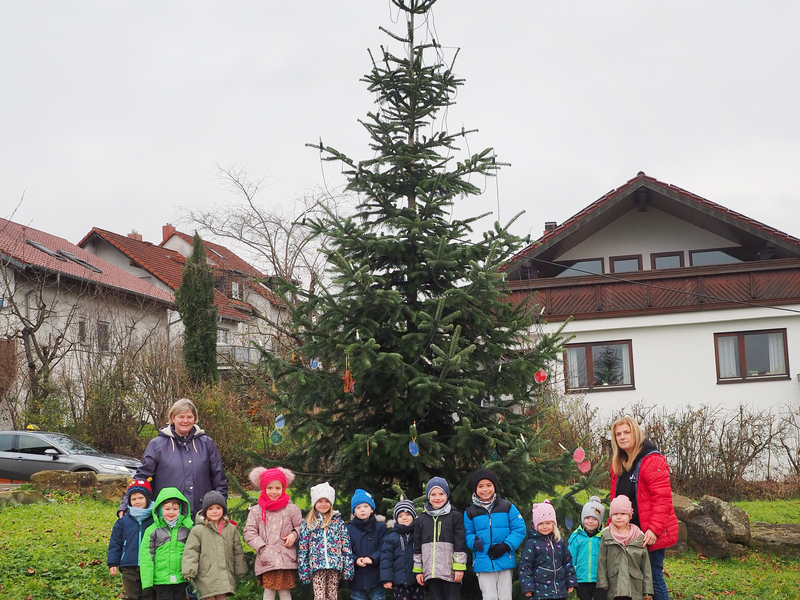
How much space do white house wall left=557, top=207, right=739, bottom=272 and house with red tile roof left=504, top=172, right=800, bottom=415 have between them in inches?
36.4

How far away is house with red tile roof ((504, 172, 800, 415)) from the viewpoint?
70.0ft

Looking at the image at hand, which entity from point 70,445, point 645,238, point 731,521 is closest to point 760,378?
point 645,238

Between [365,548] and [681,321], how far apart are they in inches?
669

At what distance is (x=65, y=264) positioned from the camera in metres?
31.0

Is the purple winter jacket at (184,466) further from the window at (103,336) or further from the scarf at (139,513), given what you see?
the window at (103,336)

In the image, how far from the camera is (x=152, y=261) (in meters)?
42.3

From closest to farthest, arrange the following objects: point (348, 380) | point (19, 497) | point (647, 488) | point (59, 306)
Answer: point (647, 488)
point (348, 380)
point (19, 497)
point (59, 306)

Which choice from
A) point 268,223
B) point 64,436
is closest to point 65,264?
point 268,223

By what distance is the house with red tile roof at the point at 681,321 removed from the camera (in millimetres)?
21344

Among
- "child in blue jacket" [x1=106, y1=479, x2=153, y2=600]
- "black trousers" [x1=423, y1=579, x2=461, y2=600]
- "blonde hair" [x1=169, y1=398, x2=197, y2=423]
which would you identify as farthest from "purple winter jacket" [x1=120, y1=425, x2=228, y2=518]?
"black trousers" [x1=423, y1=579, x2=461, y2=600]

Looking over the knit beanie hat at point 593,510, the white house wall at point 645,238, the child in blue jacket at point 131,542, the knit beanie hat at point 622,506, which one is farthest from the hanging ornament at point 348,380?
the white house wall at point 645,238

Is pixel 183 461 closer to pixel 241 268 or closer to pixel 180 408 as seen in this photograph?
pixel 180 408

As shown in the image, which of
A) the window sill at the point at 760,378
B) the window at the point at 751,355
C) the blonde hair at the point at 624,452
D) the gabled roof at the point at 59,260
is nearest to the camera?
the blonde hair at the point at 624,452

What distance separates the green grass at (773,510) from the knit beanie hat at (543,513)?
881 cm
